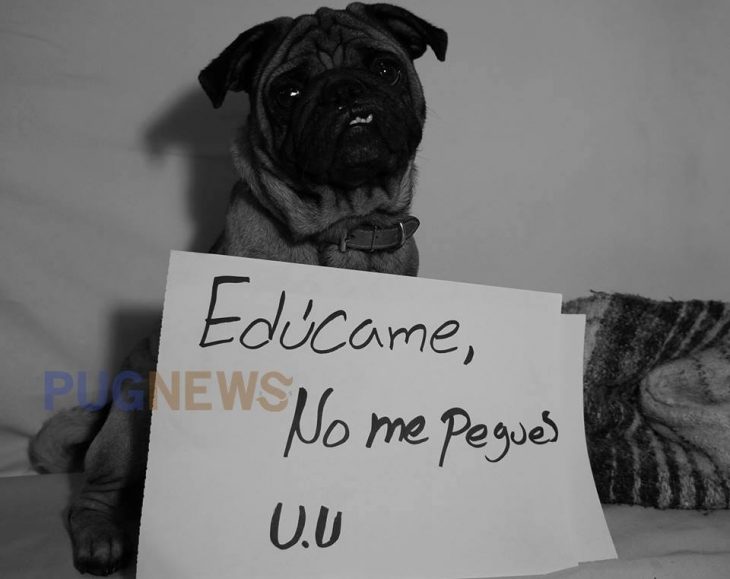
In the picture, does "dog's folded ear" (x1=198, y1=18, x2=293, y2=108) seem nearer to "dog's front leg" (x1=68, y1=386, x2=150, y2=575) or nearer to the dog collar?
the dog collar

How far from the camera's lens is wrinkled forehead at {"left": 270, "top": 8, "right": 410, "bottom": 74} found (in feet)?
5.40

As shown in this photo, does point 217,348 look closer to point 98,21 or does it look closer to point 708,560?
point 708,560

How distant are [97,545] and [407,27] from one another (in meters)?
1.44

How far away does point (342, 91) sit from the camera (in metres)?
1.49

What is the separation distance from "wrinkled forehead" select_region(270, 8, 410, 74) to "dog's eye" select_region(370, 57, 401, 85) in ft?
0.08

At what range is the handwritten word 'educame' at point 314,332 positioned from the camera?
1.19 meters

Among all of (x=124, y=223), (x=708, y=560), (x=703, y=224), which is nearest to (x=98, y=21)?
(x=124, y=223)

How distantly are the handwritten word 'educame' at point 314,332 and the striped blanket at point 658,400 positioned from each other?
1.98 ft

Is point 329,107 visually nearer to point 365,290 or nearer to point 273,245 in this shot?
point 273,245

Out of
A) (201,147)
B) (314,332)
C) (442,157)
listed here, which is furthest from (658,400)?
(201,147)

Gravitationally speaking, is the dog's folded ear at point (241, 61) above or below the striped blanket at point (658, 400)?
above

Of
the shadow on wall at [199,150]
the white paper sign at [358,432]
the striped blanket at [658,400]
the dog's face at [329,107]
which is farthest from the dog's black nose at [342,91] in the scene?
the striped blanket at [658,400]

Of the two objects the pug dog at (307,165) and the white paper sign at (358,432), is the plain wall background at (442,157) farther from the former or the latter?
the white paper sign at (358,432)

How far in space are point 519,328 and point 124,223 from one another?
1371 millimetres
